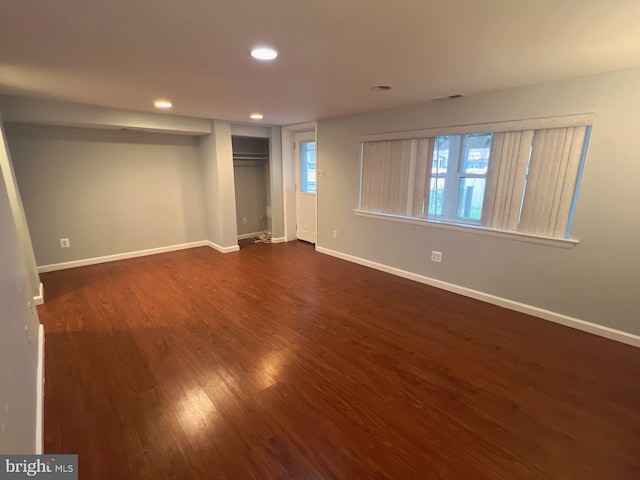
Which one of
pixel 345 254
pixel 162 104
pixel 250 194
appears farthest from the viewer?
pixel 250 194

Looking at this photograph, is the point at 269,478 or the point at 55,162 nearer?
the point at 269,478

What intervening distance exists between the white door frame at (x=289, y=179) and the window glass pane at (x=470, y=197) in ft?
9.66

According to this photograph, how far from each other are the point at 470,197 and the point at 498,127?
763mm

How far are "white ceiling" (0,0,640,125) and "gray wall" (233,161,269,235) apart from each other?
295 cm

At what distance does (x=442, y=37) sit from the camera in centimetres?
171

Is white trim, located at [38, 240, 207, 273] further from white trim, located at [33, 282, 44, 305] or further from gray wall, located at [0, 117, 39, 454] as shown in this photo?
gray wall, located at [0, 117, 39, 454]

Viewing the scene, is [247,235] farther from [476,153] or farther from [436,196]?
[476,153]

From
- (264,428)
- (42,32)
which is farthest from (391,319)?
(42,32)

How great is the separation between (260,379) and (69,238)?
394 cm

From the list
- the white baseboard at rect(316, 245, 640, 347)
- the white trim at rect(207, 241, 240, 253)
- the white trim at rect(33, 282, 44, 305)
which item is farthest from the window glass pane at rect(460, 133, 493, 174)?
the white trim at rect(33, 282, 44, 305)

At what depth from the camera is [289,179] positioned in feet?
18.7

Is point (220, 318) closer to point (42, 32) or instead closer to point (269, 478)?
point (269, 478)

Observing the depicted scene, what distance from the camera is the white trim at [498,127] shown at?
2494 mm

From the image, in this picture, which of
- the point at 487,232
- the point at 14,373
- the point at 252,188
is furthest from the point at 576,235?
the point at 252,188
